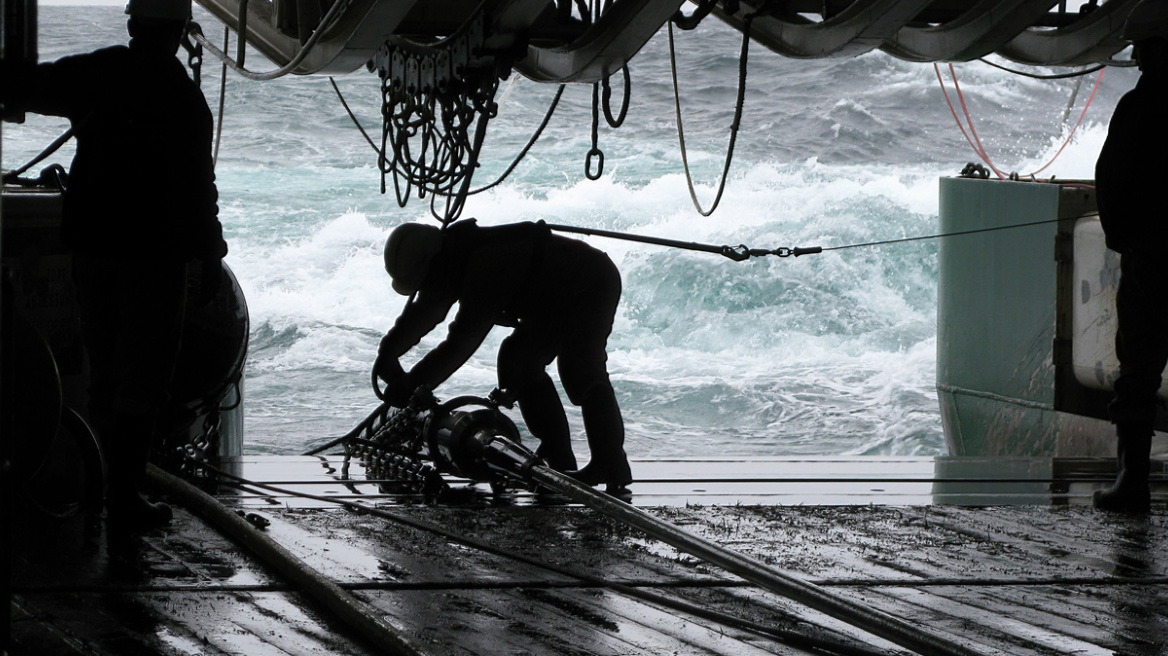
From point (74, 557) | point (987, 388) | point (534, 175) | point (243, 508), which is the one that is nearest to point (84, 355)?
point (243, 508)

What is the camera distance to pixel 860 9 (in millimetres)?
6352

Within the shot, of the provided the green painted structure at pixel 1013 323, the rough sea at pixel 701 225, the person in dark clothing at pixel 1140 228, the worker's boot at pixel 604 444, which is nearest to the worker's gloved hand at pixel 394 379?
the worker's boot at pixel 604 444

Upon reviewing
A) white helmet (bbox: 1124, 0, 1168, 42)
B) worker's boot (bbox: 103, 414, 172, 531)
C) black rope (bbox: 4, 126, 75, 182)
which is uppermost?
white helmet (bbox: 1124, 0, 1168, 42)

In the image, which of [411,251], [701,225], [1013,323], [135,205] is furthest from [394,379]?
[701,225]

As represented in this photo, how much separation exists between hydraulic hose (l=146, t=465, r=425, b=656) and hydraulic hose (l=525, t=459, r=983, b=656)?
0.82 meters

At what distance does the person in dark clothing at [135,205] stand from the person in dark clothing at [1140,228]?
3.14 meters

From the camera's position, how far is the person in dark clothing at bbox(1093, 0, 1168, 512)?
5.18 metres

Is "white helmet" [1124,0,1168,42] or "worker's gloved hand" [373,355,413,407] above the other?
"white helmet" [1124,0,1168,42]

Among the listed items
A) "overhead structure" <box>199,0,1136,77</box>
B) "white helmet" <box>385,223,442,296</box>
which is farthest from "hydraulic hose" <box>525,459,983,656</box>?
"overhead structure" <box>199,0,1136,77</box>

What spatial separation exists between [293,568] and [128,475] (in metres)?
0.86

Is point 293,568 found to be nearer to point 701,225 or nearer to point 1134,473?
point 1134,473

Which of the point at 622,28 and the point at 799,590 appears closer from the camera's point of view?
the point at 799,590

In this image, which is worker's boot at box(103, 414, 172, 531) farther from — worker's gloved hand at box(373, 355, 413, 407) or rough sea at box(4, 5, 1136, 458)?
rough sea at box(4, 5, 1136, 458)

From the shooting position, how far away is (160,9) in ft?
13.8
